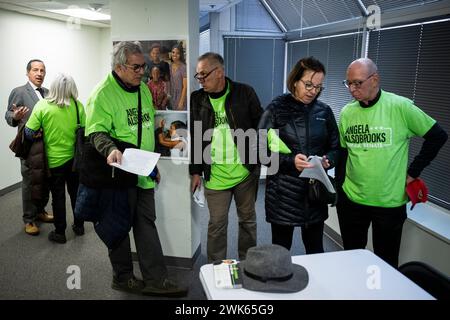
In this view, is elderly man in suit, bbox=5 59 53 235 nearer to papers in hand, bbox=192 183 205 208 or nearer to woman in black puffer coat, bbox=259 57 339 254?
papers in hand, bbox=192 183 205 208

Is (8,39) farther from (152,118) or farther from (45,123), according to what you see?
(152,118)

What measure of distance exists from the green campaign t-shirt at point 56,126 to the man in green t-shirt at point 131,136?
43.3 inches

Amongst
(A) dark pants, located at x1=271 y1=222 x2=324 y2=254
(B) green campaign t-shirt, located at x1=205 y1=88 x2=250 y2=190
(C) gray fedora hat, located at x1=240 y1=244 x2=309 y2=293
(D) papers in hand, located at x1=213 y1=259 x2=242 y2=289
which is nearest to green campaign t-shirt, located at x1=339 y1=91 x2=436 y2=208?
(A) dark pants, located at x1=271 y1=222 x2=324 y2=254

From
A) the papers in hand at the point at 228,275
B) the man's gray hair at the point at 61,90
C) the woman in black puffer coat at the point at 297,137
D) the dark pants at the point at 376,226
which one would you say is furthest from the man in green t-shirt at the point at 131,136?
the dark pants at the point at 376,226

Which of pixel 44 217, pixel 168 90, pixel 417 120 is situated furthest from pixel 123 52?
pixel 44 217

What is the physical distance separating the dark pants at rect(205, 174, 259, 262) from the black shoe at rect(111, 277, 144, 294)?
528 millimetres

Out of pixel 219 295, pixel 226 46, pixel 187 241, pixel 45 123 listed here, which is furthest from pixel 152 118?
pixel 226 46

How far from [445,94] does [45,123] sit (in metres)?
3.09

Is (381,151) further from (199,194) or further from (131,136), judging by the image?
(131,136)

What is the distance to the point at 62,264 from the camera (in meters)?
2.92

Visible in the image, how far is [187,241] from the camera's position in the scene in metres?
2.83

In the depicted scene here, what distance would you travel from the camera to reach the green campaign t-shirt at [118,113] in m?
2.12

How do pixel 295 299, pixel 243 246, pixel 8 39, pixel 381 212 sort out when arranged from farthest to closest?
1. pixel 8 39
2. pixel 243 246
3. pixel 381 212
4. pixel 295 299

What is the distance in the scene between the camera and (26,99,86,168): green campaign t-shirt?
3074mm
